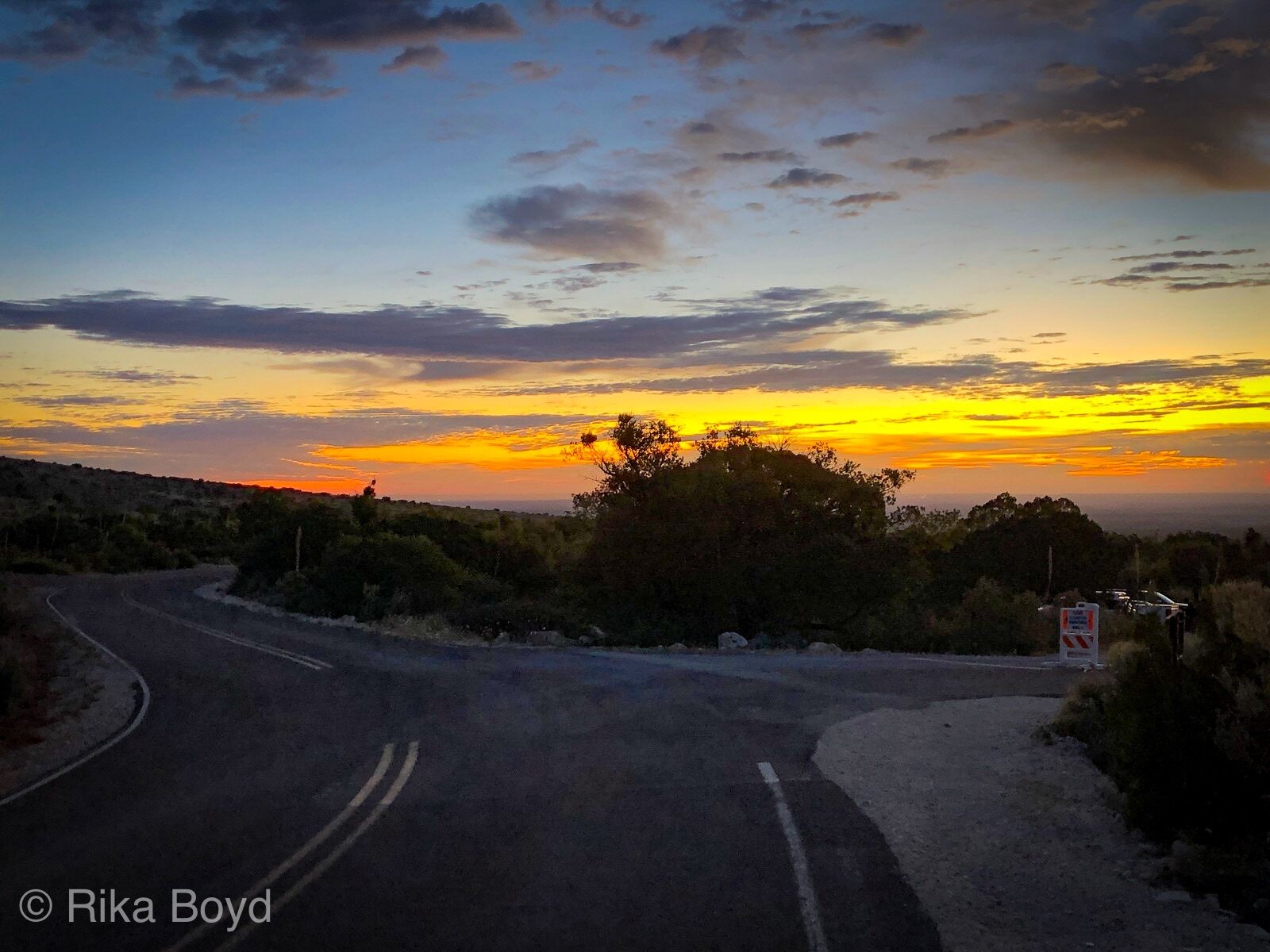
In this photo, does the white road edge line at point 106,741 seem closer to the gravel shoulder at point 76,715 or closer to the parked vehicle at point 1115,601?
the gravel shoulder at point 76,715

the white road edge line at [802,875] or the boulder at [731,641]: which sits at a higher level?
the white road edge line at [802,875]

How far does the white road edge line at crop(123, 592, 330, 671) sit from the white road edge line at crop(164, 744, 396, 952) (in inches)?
410

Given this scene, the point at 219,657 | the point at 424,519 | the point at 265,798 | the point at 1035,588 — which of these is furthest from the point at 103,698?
the point at 1035,588

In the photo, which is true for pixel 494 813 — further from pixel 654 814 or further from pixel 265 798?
pixel 265 798

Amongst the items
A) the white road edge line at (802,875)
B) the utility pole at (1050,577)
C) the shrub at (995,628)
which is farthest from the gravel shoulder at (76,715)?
the utility pole at (1050,577)

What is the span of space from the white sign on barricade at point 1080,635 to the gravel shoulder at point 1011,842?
7.02 m

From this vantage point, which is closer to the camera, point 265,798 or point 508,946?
point 508,946

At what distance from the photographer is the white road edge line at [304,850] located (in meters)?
6.52

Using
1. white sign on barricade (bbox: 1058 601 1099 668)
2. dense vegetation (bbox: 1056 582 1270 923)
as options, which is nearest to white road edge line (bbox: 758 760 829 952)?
dense vegetation (bbox: 1056 582 1270 923)

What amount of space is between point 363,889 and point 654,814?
9.45ft

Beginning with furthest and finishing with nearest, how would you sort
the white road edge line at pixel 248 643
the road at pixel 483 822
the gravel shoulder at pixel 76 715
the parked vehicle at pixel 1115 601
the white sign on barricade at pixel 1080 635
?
the parked vehicle at pixel 1115 601
the white road edge line at pixel 248 643
the white sign on barricade at pixel 1080 635
the gravel shoulder at pixel 76 715
the road at pixel 483 822

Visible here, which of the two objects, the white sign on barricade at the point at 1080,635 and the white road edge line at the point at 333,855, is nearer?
the white road edge line at the point at 333,855

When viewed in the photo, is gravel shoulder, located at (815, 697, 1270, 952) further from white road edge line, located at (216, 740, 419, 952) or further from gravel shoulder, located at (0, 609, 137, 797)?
gravel shoulder, located at (0, 609, 137, 797)

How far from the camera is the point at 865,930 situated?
21.9 ft
